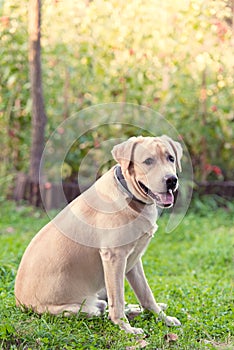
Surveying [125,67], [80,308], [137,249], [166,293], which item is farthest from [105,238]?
[125,67]

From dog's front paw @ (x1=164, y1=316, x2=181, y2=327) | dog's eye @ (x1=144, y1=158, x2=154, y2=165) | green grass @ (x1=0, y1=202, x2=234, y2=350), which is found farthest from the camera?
dog's front paw @ (x1=164, y1=316, x2=181, y2=327)

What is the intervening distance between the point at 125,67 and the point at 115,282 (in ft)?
16.1

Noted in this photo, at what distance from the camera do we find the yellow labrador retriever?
3715mm

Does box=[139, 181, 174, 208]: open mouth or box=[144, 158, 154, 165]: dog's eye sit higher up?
box=[144, 158, 154, 165]: dog's eye

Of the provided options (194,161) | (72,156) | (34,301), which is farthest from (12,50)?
(34,301)

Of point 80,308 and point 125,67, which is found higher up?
point 125,67

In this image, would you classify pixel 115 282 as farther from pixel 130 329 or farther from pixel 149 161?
pixel 149 161

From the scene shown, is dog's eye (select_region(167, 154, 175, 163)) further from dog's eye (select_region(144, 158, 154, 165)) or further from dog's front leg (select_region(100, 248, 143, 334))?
dog's front leg (select_region(100, 248, 143, 334))

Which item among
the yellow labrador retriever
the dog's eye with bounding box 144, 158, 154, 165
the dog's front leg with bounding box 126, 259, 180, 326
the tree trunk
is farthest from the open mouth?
the tree trunk

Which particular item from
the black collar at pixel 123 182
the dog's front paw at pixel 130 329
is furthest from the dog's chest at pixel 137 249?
the dog's front paw at pixel 130 329

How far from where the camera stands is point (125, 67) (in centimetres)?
823

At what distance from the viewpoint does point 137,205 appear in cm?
380

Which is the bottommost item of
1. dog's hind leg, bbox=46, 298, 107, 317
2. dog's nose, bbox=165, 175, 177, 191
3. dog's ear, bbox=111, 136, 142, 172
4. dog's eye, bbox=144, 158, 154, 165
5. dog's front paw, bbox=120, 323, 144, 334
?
dog's front paw, bbox=120, 323, 144, 334

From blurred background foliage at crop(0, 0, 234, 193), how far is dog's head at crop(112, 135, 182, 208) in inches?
170
